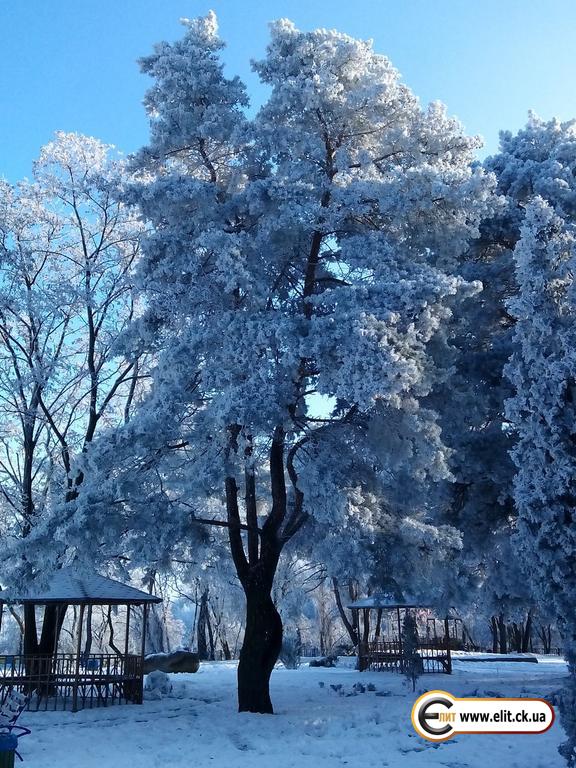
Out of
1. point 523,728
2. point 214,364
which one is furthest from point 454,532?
point 214,364

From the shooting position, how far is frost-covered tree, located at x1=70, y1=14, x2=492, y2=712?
10750 mm

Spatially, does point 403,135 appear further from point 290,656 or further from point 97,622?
point 97,622

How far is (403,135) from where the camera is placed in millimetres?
12086

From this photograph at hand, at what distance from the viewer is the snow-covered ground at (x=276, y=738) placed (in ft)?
30.1

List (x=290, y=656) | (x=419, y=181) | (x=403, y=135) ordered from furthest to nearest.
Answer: (x=290, y=656) < (x=403, y=135) < (x=419, y=181)

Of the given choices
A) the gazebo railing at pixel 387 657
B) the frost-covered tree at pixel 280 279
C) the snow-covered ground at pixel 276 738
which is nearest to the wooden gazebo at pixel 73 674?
the snow-covered ground at pixel 276 738

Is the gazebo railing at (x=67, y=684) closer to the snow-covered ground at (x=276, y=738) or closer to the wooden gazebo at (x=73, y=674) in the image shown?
the wooden gazebo at (x=73, y=674)

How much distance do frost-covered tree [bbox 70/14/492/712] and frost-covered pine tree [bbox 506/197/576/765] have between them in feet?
6.83

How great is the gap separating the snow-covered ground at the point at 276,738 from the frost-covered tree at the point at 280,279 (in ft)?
5.08

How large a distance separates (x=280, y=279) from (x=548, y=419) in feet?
21.8

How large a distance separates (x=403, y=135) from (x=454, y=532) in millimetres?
6982

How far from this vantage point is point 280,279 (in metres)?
13.1

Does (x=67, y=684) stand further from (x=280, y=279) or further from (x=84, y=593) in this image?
(x=280, y=279)

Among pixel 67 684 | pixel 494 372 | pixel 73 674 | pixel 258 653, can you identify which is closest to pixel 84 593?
pixel 73 674
